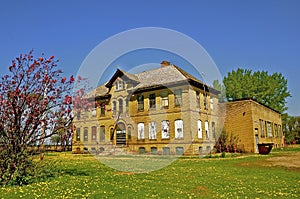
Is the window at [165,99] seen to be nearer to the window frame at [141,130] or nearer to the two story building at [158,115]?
the two story building at [158,115]

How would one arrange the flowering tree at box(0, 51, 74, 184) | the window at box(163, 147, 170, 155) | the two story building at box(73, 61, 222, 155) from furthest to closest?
the window at box(163, 147, 170, 155) → the two story building at box(73, 61, 222, 155) → the flowering tree at box(0, 51, 74, 184)

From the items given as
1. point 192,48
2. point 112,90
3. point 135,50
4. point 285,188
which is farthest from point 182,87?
point 285,188

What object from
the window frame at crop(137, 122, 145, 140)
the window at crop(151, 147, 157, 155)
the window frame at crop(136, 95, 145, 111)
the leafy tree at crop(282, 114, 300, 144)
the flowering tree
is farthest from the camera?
the leafy tree at crop(282, 114, 300, 144)

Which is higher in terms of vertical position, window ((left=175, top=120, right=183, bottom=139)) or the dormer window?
the dormer window

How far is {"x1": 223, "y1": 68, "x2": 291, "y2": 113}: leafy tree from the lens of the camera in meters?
56.5

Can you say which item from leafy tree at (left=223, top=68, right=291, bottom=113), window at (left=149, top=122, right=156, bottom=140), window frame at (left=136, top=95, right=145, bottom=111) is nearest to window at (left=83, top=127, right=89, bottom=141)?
window frame at (left=136, top=95, right=145, bottom=111)

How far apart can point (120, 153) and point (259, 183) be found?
2437cm

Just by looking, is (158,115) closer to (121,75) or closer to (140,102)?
(140,102)

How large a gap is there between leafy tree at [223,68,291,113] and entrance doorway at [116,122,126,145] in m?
31.5

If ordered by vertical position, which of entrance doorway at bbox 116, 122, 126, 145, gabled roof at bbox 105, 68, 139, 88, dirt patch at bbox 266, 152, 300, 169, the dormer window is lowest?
dirt patch at bbox 266, 152, 300, 169

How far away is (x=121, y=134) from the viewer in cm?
3553

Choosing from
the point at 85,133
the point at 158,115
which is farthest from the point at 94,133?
the point at 158,115

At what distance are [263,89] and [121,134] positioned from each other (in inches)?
1401

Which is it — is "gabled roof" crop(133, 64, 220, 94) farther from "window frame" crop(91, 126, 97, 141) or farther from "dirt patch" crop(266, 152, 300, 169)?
"dirt patch" crop(266, 152, 300, 169)
